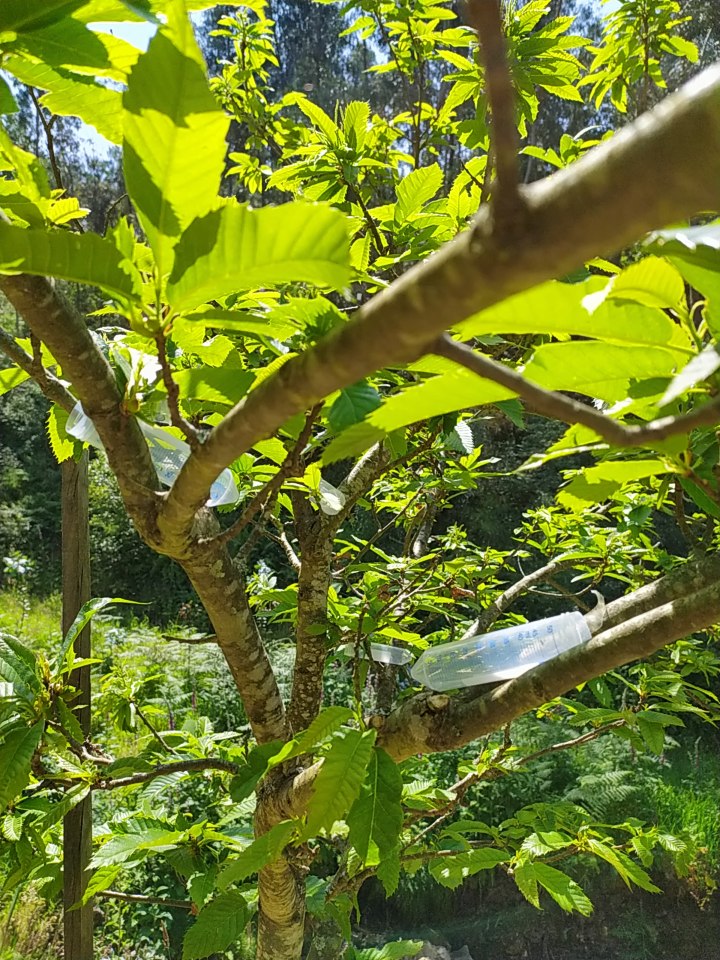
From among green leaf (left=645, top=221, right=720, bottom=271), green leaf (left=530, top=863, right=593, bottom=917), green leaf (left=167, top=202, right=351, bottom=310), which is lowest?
green leaf (left=530, top=863, right=593, bottom=917)

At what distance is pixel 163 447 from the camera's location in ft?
2.49

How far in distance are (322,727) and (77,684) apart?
27.7 inches

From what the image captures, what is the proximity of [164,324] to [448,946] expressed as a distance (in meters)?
3.45

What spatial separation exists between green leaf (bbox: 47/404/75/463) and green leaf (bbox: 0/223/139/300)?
43 centimetres

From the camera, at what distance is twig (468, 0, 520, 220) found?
0.21 meters

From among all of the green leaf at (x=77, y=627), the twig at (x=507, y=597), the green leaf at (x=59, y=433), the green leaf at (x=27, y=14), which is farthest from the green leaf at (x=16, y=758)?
the green leaf at (x=27, y=14)

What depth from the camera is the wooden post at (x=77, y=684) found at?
4.14ft

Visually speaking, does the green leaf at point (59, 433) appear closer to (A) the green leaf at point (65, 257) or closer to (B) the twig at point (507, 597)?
(A) the green leaf at point (65, 257)

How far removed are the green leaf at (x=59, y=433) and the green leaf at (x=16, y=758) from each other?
37 centimetres

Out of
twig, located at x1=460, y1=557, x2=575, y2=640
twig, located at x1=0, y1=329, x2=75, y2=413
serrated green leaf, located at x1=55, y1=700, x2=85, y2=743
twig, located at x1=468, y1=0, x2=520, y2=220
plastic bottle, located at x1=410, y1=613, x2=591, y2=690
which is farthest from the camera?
twig, located at x1=460, y1=557, x2=575, y2=640

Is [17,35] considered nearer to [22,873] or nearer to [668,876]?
[22,873]

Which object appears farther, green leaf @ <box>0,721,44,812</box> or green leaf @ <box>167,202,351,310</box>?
green leaf @ <box>0,721,44,812</box>

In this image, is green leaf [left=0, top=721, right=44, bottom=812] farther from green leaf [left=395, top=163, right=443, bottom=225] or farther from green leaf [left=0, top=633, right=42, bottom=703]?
green leaf [left=395, top=163, right=443, bottom=225]

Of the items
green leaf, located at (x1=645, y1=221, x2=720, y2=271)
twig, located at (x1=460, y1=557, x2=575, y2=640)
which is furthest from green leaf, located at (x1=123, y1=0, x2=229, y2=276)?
twig, located at (x1=460, y1=557, x2=575, y2=640)
